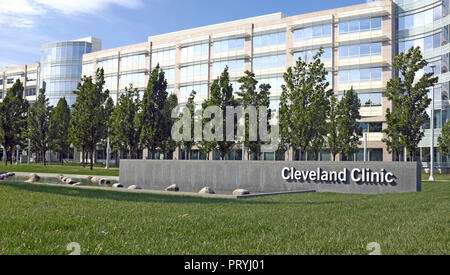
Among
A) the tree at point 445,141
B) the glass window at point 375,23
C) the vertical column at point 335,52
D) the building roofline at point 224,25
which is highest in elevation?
the building roofline at point 224,25

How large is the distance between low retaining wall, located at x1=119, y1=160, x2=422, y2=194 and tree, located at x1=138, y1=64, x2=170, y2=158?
34.7 feet

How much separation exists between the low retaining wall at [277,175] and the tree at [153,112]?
34.7 feet

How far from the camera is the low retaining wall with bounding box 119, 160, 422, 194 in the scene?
61.1 ft

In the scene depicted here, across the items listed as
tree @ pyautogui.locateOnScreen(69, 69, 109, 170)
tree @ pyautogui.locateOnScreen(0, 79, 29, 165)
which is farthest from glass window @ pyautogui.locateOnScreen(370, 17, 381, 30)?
tree @ pyautogui.locateOnScreen(0, 79, 29, 165)

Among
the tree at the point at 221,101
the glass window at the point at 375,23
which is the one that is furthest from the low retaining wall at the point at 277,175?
the glass window at the point at 375,23

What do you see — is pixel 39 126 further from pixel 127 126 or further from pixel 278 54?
pixel 278 54

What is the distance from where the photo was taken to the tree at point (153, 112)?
123 feet

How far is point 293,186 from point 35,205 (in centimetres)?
1403

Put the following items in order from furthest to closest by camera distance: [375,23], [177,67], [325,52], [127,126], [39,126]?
[177,67] → [39,126] → [325,52] → [375,23] → [127,126]

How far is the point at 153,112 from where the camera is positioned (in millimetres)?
38000

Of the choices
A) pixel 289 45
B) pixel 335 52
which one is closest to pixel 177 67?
pixel 289 45

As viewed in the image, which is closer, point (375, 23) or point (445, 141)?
point (445, 141)

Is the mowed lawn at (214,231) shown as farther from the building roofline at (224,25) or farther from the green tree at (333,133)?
the building roofline at (224,25)

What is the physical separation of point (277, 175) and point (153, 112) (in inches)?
768
